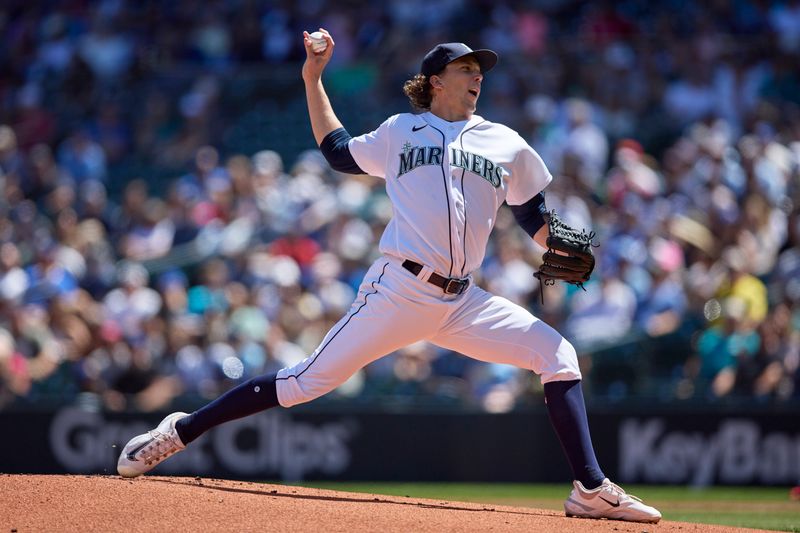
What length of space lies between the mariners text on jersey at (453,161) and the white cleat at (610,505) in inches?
54.0

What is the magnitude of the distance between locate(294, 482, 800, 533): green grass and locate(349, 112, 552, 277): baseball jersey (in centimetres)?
275

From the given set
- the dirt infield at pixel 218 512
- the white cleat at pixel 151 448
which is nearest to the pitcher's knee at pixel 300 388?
the dirt infield at pixel 218 512

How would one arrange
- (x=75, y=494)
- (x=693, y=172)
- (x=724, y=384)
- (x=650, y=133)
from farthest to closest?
(x=650, y=133), (x=693, y=172), (x=724, y=384), (x=75, y=494)

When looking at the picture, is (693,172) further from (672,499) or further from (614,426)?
(672,499)

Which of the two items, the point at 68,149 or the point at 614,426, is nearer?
the point at 614,426

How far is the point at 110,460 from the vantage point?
1024cm

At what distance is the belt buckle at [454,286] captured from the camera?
526 centimetres

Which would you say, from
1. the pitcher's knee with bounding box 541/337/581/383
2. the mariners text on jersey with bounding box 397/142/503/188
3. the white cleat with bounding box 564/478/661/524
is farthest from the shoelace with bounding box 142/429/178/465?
the white cleat with bounding box 564/478/661/524

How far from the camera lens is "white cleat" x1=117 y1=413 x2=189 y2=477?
18.1ft

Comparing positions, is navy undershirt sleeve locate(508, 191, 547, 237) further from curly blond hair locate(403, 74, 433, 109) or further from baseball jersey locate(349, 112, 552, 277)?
curly blond hair locate(403, 74, 433, 109)

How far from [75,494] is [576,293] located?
251 inches

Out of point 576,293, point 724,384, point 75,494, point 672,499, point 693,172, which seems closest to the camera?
point 75,494

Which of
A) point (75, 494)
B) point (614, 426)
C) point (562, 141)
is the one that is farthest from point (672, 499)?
point (75, 494)

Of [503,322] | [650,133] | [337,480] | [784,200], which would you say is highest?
[650,133]
